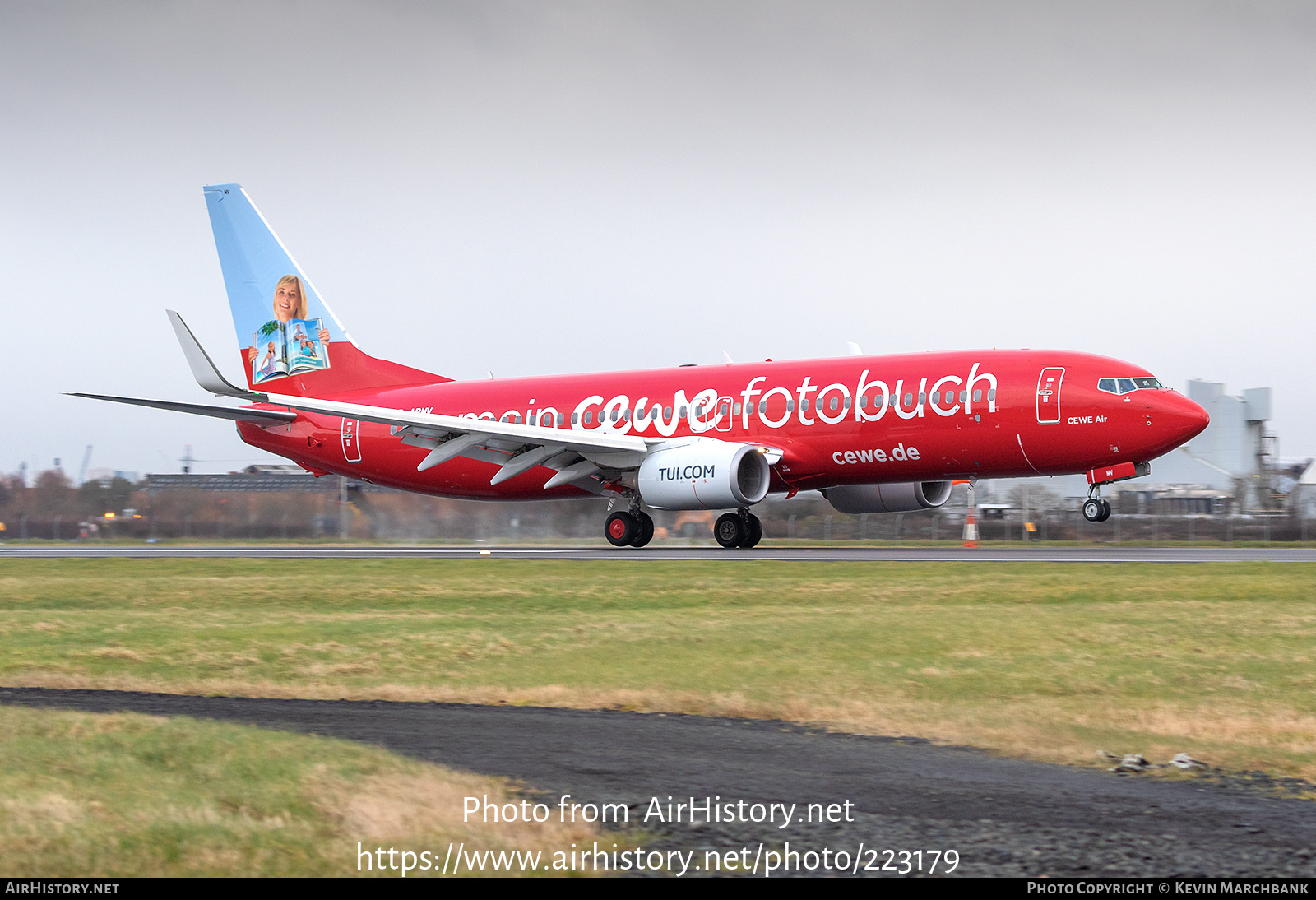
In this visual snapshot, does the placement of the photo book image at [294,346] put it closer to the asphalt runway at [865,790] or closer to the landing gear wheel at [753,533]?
the landing gear wheel at [753,533]

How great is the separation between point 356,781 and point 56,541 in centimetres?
4317

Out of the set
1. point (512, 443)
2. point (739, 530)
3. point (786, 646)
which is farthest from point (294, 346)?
point (786, 646)

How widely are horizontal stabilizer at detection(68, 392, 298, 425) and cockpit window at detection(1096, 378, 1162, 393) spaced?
2167 centimetres

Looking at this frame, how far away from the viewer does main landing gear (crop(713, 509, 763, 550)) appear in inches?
1216

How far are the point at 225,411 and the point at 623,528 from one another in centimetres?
1157

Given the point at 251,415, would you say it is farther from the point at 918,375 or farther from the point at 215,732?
the point at 215,732

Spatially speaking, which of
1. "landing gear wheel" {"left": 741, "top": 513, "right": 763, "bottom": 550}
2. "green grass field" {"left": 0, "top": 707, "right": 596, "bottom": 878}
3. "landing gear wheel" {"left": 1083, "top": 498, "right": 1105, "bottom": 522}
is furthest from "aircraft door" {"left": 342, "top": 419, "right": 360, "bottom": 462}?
"green grass field" {"left": 0, "top": 707, "right": 596, "bottom": 878}

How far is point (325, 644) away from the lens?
1351cm

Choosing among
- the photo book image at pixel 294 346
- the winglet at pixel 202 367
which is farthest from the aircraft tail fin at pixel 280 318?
the winglet at pixel 202 367

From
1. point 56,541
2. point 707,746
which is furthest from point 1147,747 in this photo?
point 56,541

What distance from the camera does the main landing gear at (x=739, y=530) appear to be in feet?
101

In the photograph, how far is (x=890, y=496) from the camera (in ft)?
106

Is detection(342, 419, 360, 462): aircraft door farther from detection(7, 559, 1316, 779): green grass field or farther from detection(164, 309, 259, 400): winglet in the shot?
detection(7, 559, 1316, 779): green grass field

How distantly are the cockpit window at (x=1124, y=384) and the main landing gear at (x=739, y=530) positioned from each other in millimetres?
8361
